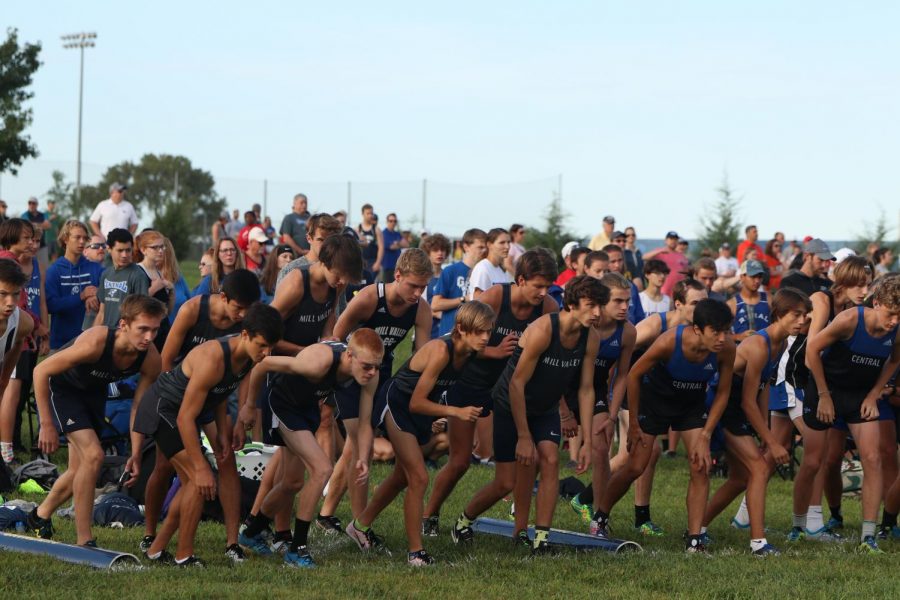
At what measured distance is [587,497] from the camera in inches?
405

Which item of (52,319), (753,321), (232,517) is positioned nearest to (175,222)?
(52,319)

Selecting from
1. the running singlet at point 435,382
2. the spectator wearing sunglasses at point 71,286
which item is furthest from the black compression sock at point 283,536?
the spectator wearing sunglasses at point 71,286

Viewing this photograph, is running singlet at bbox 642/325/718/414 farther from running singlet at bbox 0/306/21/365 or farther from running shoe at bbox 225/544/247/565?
running singlet at bbox 0/306/21/365

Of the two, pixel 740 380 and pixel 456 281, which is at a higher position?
pixel 456 281

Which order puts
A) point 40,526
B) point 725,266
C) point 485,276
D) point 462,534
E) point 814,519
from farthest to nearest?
1. point 725,266
2. point 485,276
3. point 814,519
4. point 462,534
5. point 40,526

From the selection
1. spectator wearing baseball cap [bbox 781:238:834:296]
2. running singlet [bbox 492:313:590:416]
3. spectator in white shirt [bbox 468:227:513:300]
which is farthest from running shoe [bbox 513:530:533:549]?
spectator wearing baseball cap [bbox 781:238:834:296]

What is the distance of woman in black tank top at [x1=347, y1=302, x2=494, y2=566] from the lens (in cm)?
816

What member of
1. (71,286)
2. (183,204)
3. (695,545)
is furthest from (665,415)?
(183,204)

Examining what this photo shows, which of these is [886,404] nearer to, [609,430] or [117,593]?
[609,430]

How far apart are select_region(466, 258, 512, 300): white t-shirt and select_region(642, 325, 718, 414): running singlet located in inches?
157

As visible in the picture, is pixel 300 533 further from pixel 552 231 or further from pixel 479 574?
pixel 552 231

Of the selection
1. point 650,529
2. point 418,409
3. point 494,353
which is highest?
point 494,353

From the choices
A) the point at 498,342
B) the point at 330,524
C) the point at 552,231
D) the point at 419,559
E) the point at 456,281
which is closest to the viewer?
the point at 419,559

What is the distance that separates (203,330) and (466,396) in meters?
2.10
